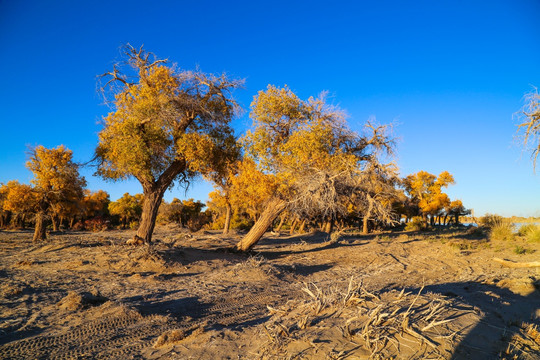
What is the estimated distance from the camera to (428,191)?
3838 cm

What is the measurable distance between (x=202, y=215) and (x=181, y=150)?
32.5 metres

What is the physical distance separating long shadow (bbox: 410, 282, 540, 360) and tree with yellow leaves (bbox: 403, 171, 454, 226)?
3003 cm

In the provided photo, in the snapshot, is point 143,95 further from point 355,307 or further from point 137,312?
point 355,307

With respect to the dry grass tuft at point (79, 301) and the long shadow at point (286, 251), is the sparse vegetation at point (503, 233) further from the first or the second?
the dry grass tuft at point (79, 301)

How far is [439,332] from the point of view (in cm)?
371

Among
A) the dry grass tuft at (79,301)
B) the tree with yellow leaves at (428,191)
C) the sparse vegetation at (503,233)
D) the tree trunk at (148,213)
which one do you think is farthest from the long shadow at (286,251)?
the tree with yellow leaves at (428,191)

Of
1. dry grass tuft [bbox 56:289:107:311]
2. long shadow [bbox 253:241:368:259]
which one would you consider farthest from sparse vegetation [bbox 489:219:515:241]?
dry grass tuft [bbox 56:289:107:311]

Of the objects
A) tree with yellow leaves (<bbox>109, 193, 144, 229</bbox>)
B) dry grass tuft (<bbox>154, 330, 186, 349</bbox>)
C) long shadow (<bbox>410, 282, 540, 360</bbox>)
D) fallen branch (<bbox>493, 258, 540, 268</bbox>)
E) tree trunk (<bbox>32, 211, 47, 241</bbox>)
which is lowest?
dry grass tuft (<bbox>154, 330, 186, 349</bbox>)

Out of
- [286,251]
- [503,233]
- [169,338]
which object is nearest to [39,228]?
[286,251]

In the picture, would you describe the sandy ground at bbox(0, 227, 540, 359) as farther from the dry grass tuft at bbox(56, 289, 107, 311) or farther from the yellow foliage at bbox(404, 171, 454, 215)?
the yellow foliage at bbox(404, 171, 454, 215)

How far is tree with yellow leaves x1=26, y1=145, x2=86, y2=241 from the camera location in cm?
1545

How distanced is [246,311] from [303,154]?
24.1 feet

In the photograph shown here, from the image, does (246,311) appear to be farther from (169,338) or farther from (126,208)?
(126,208)

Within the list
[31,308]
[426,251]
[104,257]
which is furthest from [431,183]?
[31,308]
